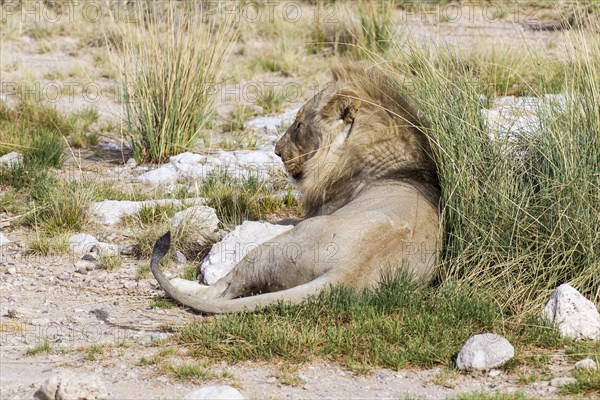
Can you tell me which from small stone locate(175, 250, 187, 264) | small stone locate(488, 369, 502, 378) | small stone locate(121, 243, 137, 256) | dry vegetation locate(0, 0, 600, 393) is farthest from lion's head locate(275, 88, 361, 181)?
small stone locate(488, 369, 502, 378)

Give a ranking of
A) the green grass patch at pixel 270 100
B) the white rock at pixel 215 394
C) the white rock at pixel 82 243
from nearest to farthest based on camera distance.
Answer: the white rock at pixel 215 394, the white rock at pixel 82 243, the green grass patch at pixel 270 100

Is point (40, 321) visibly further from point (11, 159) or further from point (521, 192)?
point (11, 159)

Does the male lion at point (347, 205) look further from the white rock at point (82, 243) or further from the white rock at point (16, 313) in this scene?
the white rock at point (82, 243)

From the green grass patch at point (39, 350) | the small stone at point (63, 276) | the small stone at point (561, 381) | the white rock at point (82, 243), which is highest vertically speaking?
the small stone at point (561, 381)

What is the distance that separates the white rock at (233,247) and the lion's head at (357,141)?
0.33m

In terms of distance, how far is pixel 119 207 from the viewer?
25.3 ft

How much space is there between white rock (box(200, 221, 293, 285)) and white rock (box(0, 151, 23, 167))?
8.63 ft

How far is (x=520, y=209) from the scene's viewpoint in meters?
5.85

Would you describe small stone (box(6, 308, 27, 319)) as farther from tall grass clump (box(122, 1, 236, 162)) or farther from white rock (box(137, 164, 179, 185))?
tall grass clump (box(122, 1, 236, 162))

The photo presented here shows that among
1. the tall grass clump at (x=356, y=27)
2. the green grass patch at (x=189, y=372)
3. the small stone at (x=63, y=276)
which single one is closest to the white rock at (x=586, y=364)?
the green grass patch at (x=189, y=372)

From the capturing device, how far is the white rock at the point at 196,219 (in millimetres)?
7086

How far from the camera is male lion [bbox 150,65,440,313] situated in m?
5.60

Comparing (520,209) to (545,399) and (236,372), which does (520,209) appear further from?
(236,372)

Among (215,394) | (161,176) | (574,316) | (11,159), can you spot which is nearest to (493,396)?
(574,316)
